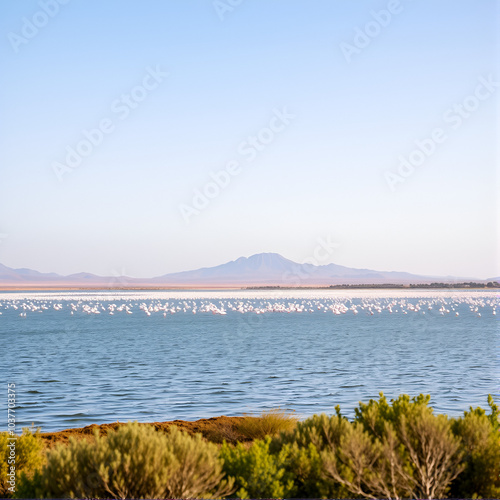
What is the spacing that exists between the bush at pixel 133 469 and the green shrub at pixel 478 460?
2.35 metres

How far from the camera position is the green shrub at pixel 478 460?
19.2 ft

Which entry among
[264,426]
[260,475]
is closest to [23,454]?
[260,475]

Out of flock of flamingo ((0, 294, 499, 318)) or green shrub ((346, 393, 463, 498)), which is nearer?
green shrub ((346, 393, 463, 498))

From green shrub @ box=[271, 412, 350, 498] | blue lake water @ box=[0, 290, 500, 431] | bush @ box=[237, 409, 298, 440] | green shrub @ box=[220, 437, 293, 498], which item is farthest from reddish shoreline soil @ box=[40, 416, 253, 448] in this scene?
green shrub @ box=[220, 437, 293, 498]

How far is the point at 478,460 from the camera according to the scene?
591 cm

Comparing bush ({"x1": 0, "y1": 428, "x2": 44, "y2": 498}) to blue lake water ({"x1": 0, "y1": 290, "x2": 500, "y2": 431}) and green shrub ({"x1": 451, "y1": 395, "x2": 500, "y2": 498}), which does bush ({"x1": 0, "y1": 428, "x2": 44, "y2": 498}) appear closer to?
green shrub ({"x1": 451, "y1": 395, "x2": 500, "y2": 498})

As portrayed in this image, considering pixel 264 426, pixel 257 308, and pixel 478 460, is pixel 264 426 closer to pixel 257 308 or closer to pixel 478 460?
pixel 478 460

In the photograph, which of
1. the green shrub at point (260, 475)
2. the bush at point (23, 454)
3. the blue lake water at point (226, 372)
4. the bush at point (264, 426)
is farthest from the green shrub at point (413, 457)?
the blue lake water at point (226, 372)

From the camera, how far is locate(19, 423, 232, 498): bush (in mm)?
5109

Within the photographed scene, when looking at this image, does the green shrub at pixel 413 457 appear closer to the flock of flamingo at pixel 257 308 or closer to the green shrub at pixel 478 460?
the green shrub at pixel 478 460

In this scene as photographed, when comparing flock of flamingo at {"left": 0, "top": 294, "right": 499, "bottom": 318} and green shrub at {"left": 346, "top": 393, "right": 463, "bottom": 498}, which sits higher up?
green shrub at {"left": 346, "top": 393, "right": 463, "bottom": 498}

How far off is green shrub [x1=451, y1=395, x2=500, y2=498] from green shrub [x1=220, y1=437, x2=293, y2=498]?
68.8 inches

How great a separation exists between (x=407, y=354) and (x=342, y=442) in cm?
2483

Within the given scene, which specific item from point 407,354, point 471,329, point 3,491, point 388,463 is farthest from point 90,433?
point 471,329
